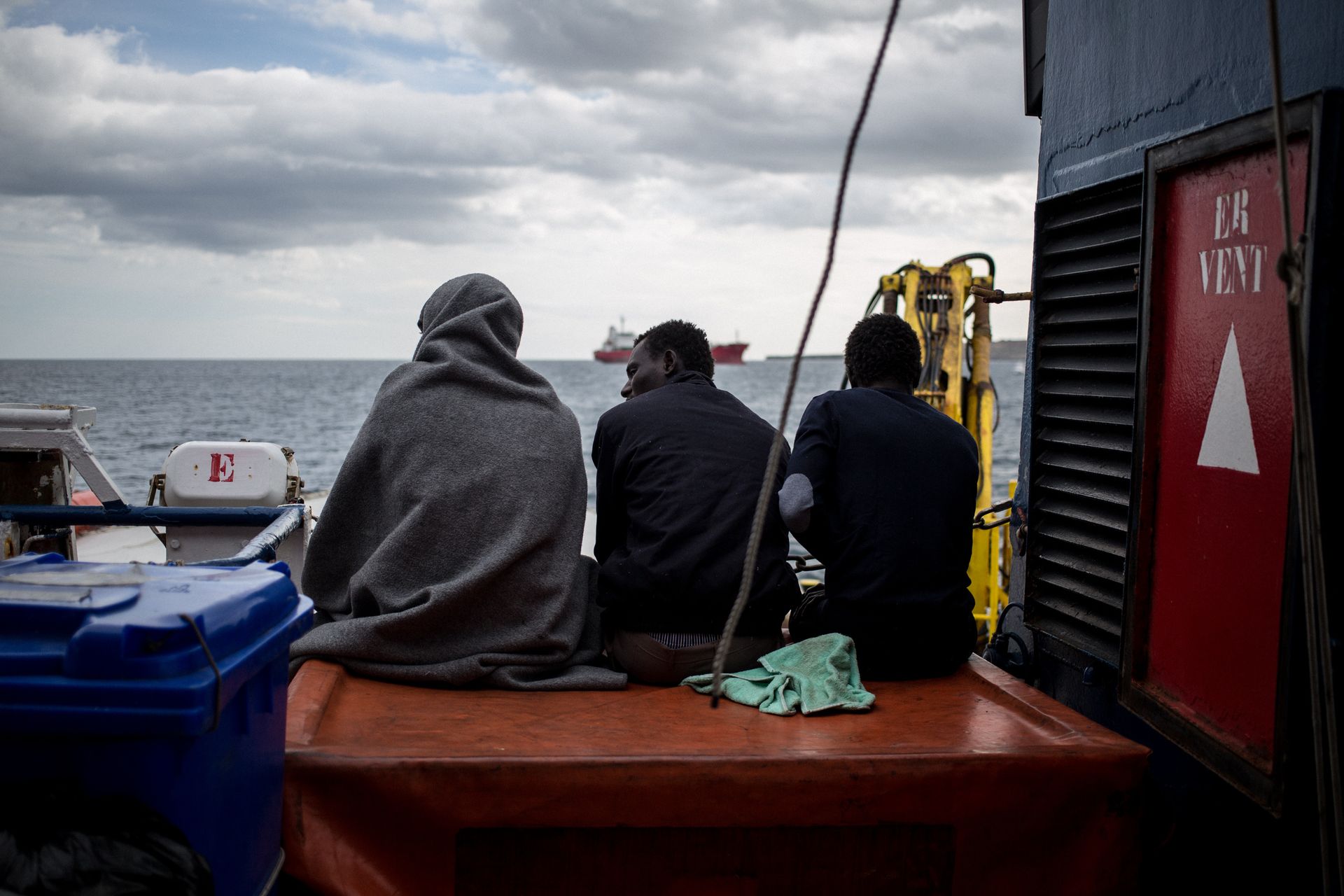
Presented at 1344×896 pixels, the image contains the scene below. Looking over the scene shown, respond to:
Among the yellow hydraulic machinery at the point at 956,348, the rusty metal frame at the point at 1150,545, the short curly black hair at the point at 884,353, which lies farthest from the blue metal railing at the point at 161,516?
the yellow hydraulic machinery at the point at 956,348

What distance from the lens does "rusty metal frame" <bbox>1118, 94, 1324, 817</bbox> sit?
7.02 feet

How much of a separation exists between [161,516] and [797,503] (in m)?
2.32

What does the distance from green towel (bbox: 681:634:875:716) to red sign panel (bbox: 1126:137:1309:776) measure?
0.81 metres

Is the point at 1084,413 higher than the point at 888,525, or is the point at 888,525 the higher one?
the point at 1084,413

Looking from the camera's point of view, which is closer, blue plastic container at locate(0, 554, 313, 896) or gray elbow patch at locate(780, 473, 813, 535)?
blue plastic container at locate(0, 554, 313, 896)

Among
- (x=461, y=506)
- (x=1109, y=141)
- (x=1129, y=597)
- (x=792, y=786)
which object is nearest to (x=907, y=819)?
(x=792, y=786)

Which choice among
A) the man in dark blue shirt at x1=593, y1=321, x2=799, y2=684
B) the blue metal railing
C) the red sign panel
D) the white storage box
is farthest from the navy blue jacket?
the white storage box

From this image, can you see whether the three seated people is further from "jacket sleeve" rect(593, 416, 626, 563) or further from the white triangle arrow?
the white triangle arrow

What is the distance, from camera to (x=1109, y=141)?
3.32m

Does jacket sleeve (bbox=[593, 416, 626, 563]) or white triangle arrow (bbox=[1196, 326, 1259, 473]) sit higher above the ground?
white triangle arrow (bbox=[1196, 326, 1259, 473])

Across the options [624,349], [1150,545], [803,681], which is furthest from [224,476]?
[624,349]

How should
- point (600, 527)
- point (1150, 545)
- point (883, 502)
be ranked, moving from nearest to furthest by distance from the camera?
point (1150, 545)
point (883, 502)
point (600, 527)

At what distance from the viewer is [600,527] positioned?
3.70m

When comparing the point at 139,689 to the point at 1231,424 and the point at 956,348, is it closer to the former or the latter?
the point at 1231,424
